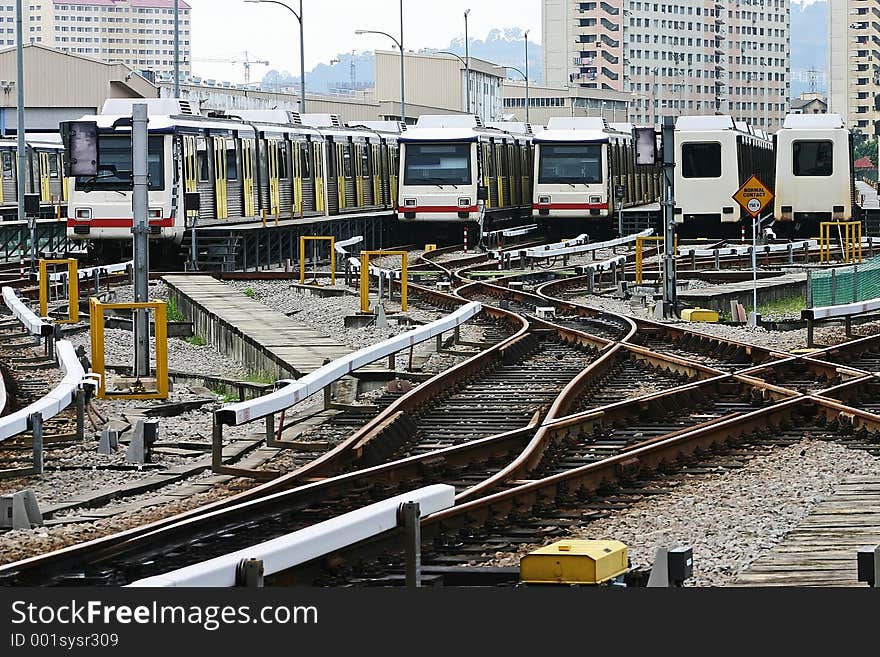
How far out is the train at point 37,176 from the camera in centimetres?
4688

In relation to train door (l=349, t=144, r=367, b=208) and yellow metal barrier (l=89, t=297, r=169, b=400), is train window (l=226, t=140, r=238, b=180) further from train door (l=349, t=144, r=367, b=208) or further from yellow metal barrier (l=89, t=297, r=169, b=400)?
yellow metal barrier (l=89, t=297, r=169, b=400)

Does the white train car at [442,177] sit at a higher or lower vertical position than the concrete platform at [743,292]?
higher

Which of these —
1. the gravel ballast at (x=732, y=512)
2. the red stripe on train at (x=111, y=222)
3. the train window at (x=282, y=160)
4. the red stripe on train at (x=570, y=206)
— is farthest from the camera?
the red stripe on train at (x=570, y=206)

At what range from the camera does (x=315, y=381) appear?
46.6 feet

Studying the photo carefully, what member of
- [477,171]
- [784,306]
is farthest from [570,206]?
[784,306]

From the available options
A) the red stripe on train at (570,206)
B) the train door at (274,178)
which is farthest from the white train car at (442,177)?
the train door at (274,178)

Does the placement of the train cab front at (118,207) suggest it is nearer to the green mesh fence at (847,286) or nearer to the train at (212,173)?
the train at (212,173)

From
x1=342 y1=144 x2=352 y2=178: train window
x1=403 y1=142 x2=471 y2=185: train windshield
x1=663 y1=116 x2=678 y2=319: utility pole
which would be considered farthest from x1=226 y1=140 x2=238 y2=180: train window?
x1=663 y1=116 x2=678 y2=319: utility pole

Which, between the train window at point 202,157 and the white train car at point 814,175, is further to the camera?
the white train car at point 814,175

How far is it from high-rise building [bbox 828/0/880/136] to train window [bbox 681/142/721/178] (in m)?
132

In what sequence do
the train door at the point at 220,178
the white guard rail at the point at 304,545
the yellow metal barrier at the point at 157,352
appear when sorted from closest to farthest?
the white guard rail at the point at 304,545 → the yellow metal barrier at the point at 157,352 → the train door at the point at 220,178

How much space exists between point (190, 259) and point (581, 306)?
11491 millimetres

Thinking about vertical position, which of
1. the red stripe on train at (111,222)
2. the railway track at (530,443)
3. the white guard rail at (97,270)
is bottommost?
the railway track at (530,443)

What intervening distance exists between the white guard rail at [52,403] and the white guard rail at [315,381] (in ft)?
4.59
